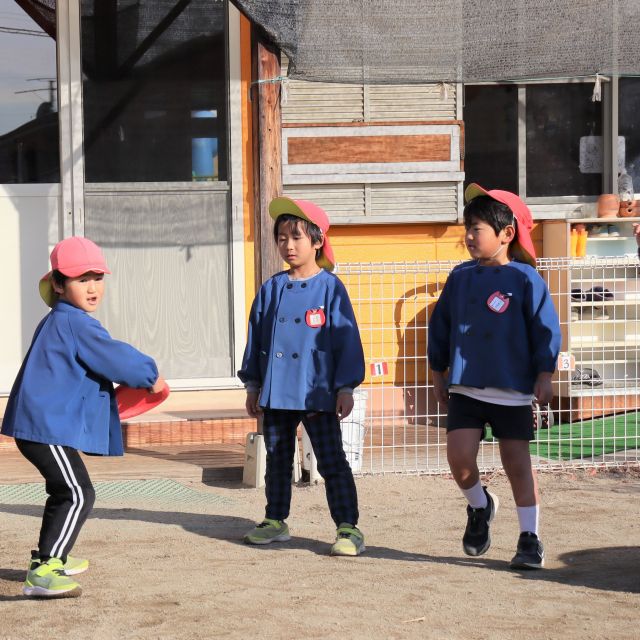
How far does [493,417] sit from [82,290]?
67.6 inches

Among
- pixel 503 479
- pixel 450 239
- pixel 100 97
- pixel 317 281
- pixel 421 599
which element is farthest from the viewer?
pixel 450 239

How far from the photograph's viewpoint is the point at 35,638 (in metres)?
3.88

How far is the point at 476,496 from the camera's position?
495cm

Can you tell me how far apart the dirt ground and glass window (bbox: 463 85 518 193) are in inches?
139

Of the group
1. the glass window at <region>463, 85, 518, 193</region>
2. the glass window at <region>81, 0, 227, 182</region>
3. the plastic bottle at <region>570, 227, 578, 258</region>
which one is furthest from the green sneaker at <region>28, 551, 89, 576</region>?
the glass window at <region>463, 85, 518, 193</region>

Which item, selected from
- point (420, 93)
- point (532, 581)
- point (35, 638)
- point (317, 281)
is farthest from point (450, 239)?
point (35, 638)

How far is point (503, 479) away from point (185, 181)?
11.0 feet

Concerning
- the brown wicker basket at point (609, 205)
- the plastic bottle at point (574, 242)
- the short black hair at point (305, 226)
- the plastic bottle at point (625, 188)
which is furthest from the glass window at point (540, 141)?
the short black hair at point (305, 226)

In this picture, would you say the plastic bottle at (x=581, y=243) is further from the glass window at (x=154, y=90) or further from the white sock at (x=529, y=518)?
the white sock at (x=529, y=518)

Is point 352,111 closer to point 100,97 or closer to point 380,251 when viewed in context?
point 380,251

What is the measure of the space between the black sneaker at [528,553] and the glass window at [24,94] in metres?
5.01

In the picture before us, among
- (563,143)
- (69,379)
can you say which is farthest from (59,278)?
(563,143)

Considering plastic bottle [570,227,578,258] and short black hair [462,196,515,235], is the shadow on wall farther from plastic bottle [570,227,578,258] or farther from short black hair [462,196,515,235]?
short black hair [462,196,515,235]

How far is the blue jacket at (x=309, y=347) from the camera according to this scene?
5113 millimetres
